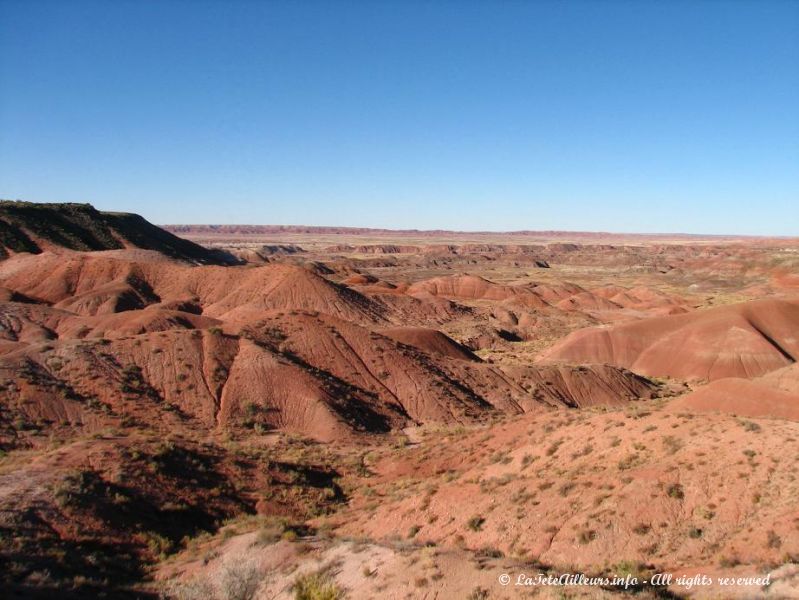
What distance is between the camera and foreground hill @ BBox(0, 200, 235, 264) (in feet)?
267

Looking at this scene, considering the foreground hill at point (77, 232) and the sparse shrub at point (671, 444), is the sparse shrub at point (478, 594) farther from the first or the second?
the foreground hill at point (77, 232)

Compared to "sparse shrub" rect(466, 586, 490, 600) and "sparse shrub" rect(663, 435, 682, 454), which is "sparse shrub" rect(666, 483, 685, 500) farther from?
"sparse shrub" rect(466, 586, 490, 600)

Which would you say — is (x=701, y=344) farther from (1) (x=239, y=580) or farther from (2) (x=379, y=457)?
(1) (x=239, y=580)

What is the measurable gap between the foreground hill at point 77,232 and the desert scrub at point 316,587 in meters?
81.4

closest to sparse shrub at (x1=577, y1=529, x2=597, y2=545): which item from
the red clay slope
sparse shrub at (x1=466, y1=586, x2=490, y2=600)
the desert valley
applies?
the desert valley

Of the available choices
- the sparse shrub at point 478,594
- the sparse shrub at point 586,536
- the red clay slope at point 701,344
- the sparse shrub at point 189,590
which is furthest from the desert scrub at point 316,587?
the red clay slope at point 701,344

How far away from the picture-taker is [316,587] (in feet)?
38.4

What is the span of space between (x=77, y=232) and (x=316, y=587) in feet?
310

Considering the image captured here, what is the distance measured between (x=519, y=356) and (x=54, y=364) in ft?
130

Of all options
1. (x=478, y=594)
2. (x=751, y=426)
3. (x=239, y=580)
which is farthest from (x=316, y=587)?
(x=751, y=426)

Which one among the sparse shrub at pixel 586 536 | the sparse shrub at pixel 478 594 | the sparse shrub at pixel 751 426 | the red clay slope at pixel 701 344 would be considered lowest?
the red clay slope at pixel 701 344

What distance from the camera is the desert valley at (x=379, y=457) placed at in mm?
12094

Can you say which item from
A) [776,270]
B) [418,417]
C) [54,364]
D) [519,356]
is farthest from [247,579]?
[776,270]

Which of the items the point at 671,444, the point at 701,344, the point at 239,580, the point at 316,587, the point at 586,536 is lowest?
the point at 701,344
